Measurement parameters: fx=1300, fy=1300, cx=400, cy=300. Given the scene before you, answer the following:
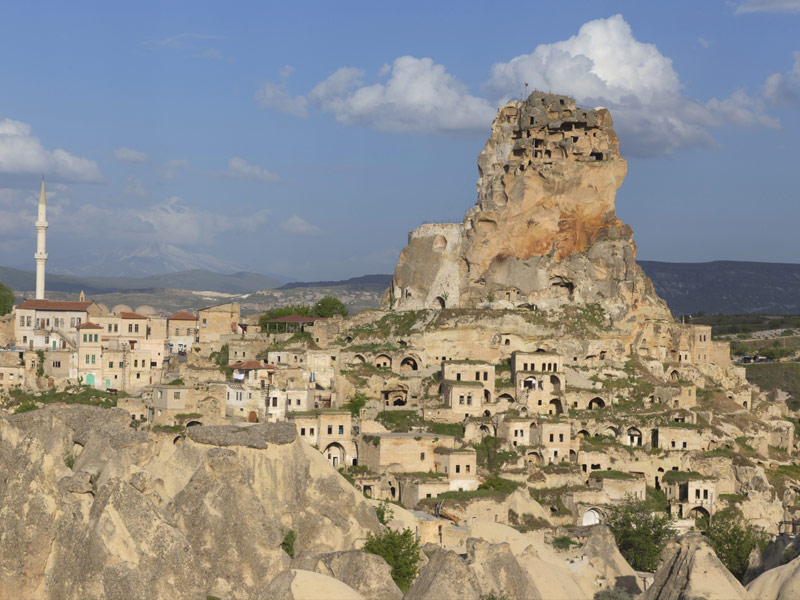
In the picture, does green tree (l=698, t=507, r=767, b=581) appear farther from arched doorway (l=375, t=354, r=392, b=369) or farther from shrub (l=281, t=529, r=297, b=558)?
arched doorway (l=375, t=354, r=392, b=369)

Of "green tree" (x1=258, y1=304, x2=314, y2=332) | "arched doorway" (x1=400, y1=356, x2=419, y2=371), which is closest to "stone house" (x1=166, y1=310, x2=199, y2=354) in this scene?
"green tree" (x1=258, y1=304, x2=314, y2=332)

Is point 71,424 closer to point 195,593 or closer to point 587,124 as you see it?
point 195,593

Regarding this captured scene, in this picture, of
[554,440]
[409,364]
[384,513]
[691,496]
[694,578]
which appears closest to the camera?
[694,578]

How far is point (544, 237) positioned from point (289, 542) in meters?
44.0

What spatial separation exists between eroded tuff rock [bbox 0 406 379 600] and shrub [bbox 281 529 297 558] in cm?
44

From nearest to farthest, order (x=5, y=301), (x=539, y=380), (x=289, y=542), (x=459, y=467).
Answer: (x=289, y=542) < (x=459, y=467) < (x=539, y=380) < (x=5, y=301)

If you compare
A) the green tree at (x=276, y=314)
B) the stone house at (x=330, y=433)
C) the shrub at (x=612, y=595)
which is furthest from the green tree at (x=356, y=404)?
the shrub at (x=612, y=595)

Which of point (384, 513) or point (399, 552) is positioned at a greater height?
point (384, 513)

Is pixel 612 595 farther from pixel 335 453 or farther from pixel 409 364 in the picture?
pixel 409 364

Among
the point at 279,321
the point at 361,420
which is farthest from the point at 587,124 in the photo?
the point at 361,420

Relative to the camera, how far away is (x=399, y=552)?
55.5 m

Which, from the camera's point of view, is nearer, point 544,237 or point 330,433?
point 330,433

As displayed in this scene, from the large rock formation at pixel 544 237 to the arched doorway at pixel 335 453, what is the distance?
2394 centimetres

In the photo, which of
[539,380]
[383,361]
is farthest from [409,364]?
[539,380]
